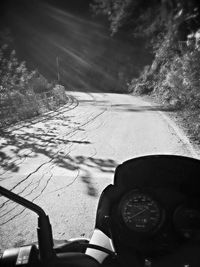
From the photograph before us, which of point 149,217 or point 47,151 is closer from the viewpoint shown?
point 149,217

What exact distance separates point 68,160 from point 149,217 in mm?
4812

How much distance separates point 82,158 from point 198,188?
489 centimetres

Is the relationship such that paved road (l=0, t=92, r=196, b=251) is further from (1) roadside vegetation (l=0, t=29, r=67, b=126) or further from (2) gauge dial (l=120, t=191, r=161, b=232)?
(1) roadside vegetation (l=0, t=29, r=67, b=126)

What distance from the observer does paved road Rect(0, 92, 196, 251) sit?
4297 mm

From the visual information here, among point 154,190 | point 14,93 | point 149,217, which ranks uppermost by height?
point 154,190

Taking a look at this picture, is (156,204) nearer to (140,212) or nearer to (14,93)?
(140,212)

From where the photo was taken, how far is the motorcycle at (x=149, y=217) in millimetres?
2131

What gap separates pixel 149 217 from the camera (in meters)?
2.39

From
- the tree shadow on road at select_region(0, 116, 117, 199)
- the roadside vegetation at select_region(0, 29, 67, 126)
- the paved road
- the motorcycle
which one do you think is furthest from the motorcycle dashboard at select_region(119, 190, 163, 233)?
the roadside vegetation at select_region(0, 29, 67, 126)

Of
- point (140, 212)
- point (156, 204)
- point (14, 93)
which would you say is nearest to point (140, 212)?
point (140, 212)

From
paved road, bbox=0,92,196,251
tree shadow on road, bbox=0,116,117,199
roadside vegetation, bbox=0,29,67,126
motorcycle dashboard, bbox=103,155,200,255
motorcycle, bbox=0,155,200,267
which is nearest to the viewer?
motorcycle, bbox=0,155,200,267

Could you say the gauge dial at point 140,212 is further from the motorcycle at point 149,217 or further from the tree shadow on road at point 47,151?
the tree shadow on road at point 47,151

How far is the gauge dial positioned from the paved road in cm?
167

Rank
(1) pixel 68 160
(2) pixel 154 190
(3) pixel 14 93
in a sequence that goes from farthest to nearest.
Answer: (3) pixel 14 93, (1) pixel 68 160, (2) pixel 154 190
